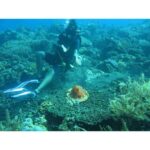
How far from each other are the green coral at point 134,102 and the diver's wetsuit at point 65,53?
0.75 metres

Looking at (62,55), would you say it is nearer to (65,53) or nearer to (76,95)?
(65,53)

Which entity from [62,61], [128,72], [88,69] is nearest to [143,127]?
[128,72]

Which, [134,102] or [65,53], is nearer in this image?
[134,102]

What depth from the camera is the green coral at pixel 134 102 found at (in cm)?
393

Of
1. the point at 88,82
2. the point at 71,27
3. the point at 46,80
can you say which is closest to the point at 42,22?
the point at 71,27

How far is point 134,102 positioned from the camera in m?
4.00

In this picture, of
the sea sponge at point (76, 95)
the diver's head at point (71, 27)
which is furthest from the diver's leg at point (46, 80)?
the diver's head at point (71, 27)

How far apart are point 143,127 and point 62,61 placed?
1.24 metres

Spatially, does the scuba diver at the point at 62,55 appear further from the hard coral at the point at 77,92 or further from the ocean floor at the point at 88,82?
the hard coral at the point at 77,92

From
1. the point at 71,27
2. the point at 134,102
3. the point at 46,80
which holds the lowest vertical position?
the point at 134,102

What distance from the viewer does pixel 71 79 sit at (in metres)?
4.18

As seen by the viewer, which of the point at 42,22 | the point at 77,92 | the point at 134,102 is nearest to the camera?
the point at 134,102

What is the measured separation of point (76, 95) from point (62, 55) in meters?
0.55

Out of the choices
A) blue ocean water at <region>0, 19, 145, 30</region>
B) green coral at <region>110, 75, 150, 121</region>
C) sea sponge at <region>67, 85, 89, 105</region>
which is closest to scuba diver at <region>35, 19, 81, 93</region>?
blue ocean water at <region>0, 19, 145, 30</region>
